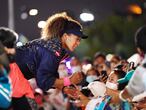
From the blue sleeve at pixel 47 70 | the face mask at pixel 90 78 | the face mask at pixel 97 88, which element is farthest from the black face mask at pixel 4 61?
the face mask at pixel 90 78

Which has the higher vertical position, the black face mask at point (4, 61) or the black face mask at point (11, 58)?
the black face mask at point (4, 61)

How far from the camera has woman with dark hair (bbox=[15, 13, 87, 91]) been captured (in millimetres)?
8117

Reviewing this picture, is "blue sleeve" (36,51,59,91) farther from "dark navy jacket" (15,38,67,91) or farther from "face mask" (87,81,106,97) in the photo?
"face mask" (87,81,106,97)

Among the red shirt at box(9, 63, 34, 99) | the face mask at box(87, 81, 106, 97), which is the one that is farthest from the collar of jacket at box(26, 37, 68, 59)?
the face mask at box(87, 81, 106, 97)

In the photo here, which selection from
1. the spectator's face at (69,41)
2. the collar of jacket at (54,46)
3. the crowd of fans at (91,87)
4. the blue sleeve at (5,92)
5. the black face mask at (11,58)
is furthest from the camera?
the spectator's face at (69,41)

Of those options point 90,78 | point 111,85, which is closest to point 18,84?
point 111,85

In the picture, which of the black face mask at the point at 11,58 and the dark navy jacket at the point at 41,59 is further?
the dark navy jacket at the point at 41,59

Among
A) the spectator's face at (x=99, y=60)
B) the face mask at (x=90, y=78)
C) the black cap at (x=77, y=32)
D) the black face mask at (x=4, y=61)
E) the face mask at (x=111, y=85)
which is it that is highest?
the black face mask at (x=4, y=61)

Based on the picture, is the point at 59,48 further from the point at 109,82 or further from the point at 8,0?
the point at 8,0

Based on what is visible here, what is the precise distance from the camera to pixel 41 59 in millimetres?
8195

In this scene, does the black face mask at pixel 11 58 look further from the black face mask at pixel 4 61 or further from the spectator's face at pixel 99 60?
the spectator's face at pixel 99 60

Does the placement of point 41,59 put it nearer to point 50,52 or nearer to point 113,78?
point 50,52

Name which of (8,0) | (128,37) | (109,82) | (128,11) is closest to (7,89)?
(109,82)

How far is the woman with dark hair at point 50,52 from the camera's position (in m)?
8.12
